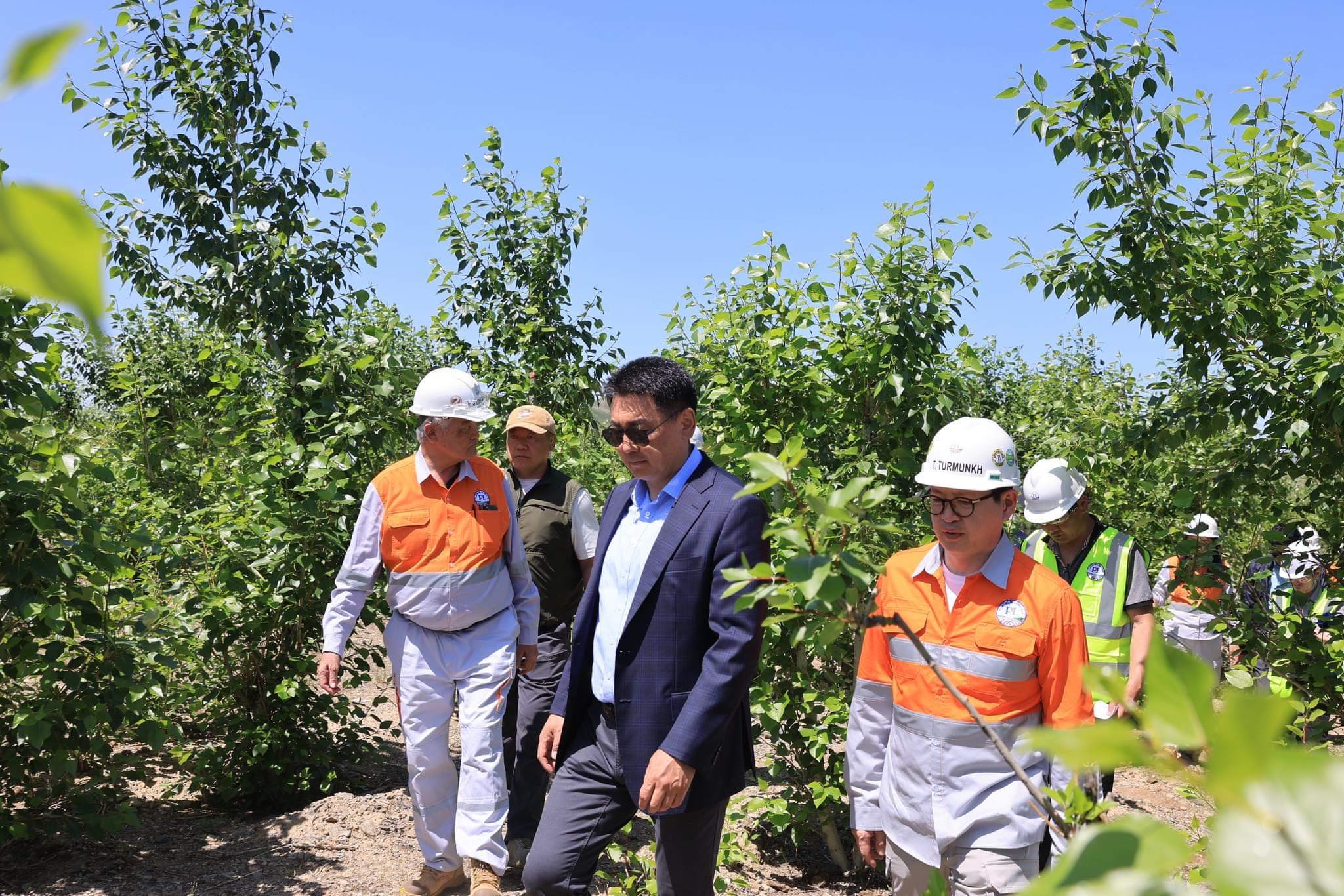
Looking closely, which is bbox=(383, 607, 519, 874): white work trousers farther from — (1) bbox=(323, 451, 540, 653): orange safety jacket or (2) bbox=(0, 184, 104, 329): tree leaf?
(2) bbox=(0, 184, 104, 329): tree leaf

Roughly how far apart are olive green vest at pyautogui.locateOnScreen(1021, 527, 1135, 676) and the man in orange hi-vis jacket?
1449 millimetres

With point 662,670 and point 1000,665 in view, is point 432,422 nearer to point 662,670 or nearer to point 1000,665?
point 662,670

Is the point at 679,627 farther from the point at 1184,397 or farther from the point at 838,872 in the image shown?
the point at 838,872

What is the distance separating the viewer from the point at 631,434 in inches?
124

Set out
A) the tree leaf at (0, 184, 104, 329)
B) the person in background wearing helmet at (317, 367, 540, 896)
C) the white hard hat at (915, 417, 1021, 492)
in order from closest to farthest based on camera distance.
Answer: the tree leaf at (0, 184, 104, 329) < the white hard hat at (915, 417, 1021, 492) < the person in background wearing helmet at (317, 367, 540, 896)

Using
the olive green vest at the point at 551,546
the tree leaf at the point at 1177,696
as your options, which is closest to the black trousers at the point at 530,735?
the olive green vest at the point at 551,546

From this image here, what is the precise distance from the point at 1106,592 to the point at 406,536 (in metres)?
2.72

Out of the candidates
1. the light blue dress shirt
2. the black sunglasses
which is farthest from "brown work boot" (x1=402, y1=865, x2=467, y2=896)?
the black sunglasses

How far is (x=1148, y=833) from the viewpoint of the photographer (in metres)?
0.41

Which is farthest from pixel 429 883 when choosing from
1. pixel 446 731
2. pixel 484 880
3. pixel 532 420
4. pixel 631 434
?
pixel 631 434

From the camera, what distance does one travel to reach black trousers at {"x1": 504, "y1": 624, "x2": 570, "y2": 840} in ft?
16.9

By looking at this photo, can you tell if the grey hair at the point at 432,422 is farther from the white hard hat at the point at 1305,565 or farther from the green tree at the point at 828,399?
the white hard hat at the point at 1305,565

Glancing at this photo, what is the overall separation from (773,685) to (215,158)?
3.92 metres

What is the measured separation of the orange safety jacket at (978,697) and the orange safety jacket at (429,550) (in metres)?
1.97
